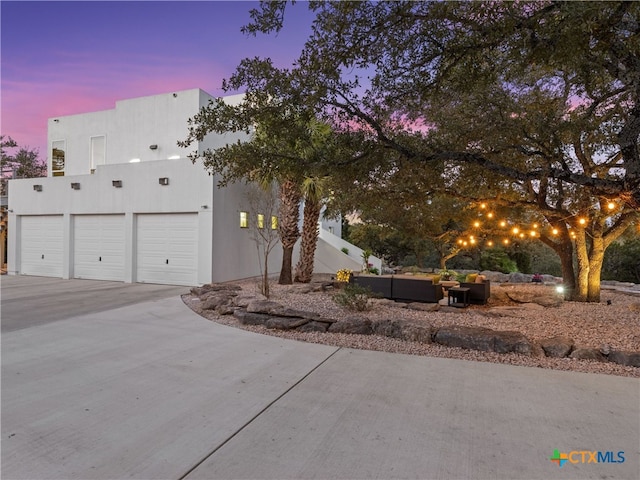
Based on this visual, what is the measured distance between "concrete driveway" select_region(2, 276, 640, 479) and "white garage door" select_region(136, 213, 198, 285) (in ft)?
21.9

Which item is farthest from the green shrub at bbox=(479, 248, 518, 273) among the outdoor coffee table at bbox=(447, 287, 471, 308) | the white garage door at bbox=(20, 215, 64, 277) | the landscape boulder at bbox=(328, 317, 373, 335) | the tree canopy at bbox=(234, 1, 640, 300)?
the white garage door at bbox=(20, 215, 64, 277)

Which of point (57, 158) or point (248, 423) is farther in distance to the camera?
point (57, 158)

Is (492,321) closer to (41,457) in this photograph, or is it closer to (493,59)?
(493,59)

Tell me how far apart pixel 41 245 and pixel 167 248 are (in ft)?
20.4

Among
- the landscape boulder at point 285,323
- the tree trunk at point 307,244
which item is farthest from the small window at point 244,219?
the landscape boulder at point 285,323

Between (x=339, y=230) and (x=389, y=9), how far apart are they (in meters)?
23.0

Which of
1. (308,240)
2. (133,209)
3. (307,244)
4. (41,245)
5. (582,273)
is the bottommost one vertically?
(582,273)

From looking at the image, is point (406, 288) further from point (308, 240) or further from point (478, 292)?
point (308, 240)

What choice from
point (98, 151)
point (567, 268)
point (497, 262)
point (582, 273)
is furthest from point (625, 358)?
point (497, 262)

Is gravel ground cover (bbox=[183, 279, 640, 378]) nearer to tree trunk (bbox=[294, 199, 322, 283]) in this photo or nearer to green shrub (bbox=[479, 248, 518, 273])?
tree trunk (bbox=[294, 199, 322, 283])

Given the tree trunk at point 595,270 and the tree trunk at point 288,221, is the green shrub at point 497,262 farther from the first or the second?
the tree trunk at point 288,221

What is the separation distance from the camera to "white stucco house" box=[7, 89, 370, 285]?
12.1m

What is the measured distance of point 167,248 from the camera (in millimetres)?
12484

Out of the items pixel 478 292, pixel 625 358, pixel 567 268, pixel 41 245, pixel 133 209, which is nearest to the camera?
pixel 625 358
